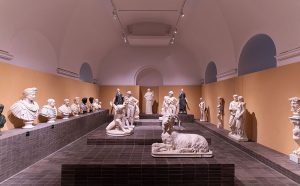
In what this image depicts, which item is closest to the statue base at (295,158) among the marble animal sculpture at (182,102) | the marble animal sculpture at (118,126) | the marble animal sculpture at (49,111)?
Result: the marble animal sculpture at (118,126)

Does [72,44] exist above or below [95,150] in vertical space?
above

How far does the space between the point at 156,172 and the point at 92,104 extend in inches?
418

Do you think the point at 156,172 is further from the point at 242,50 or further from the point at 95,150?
the point at 242,50

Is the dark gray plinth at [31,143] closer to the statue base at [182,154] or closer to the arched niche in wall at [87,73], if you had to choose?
the statue base at [182,154]

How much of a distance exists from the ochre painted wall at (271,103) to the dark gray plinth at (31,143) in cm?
670

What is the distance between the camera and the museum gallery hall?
5344 mm

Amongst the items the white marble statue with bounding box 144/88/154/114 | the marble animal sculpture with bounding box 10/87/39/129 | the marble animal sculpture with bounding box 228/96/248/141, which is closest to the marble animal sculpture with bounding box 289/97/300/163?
the marble animal sculpture with bounding box 228/96/248/141

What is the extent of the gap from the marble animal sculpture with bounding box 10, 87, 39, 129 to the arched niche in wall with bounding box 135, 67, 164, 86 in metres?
12.8

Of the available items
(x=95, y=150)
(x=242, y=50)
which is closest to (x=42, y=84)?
(x=95, y=150)

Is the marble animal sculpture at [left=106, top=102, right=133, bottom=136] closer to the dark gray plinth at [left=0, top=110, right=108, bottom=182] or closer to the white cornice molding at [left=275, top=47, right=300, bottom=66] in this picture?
the dark gray plinth at [left=0, top=110, right=108, bottom=182]

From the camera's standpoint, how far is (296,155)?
6.23 meters

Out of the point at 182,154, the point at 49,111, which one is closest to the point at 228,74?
the point at 182,154

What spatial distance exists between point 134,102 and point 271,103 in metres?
6.25

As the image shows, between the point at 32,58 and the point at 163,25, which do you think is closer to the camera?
the point at 32,58
